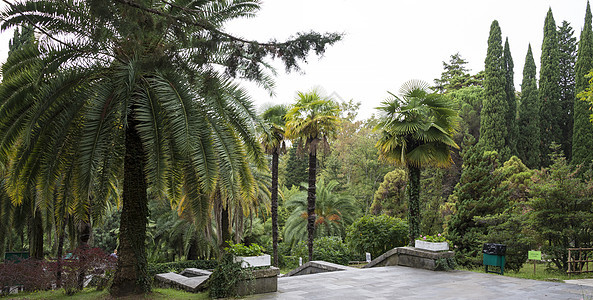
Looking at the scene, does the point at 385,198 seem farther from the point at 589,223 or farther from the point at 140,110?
the point at 140,110

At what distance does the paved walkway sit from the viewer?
8547 mm

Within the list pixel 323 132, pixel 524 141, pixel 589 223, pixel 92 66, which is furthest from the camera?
pixel 524 141

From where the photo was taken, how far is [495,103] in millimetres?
35156

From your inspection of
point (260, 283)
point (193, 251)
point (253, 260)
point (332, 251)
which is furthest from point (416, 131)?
point (193, 251)

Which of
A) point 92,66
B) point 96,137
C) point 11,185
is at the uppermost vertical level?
point 92,66

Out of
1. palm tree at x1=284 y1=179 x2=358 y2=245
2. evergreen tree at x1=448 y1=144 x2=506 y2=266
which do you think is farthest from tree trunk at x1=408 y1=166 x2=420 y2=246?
palm tree at x1=284 y1=179 x2=358 y2=245

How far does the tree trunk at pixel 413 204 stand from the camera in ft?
46.2

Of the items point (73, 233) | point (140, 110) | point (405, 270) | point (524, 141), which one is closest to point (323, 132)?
point (405, 270)

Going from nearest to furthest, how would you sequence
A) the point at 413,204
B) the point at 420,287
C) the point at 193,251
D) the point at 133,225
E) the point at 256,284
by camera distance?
the point at 256,284 < the point at 133,225 < the point at 420,287 < the point at 413,204 < the point at 193,251

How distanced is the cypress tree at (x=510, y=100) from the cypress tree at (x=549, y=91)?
9.31 ft

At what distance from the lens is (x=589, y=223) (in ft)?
38.4

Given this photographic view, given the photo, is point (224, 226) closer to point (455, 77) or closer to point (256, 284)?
point (256, 284)

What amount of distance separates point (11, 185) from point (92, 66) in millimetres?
3048

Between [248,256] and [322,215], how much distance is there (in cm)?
1909
